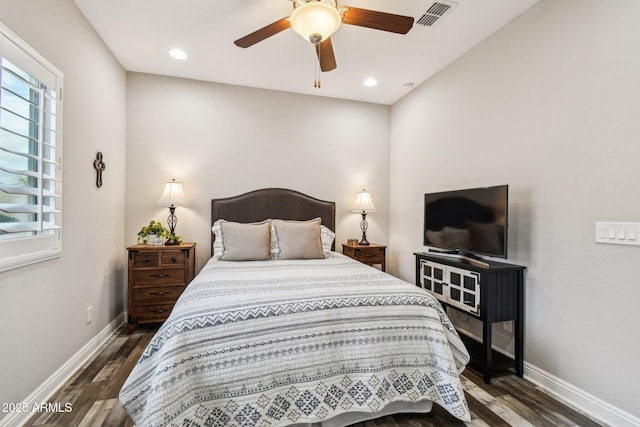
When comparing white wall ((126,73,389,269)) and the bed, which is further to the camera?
white wall ((126,73,389,269))

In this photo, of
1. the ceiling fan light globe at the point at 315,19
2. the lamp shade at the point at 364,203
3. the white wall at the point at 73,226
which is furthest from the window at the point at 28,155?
the lamp shade at the point at 364,203

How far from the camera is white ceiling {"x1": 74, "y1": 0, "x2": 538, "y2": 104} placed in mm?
2311

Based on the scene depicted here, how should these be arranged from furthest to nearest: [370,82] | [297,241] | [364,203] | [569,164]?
[364,203] < [370,82] < [297,241] < [569,164]

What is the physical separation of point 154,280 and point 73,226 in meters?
0.97

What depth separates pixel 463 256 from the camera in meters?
2.69

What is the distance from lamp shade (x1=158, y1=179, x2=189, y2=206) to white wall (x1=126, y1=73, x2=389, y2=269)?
0.25 m

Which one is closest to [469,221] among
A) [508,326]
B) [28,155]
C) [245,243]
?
[508,326]

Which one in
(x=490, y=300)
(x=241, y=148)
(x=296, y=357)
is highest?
(x=241, y=148)

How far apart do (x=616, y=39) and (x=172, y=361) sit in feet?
10.2

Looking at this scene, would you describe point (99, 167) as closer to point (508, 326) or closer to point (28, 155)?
point (28, 155)

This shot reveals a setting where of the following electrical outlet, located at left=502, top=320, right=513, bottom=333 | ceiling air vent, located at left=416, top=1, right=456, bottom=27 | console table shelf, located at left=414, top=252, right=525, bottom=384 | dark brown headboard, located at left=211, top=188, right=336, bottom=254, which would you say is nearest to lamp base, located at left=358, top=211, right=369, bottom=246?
dark brown headboard, located at left=211, top=188, right=336, bottom=254

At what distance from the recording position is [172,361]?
1.40 m

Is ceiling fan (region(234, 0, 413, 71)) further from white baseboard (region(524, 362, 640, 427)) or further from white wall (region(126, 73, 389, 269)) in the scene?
white baseboard (region(524, 362, 640, 427))

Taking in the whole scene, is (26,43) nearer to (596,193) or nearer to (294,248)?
(294,248)
